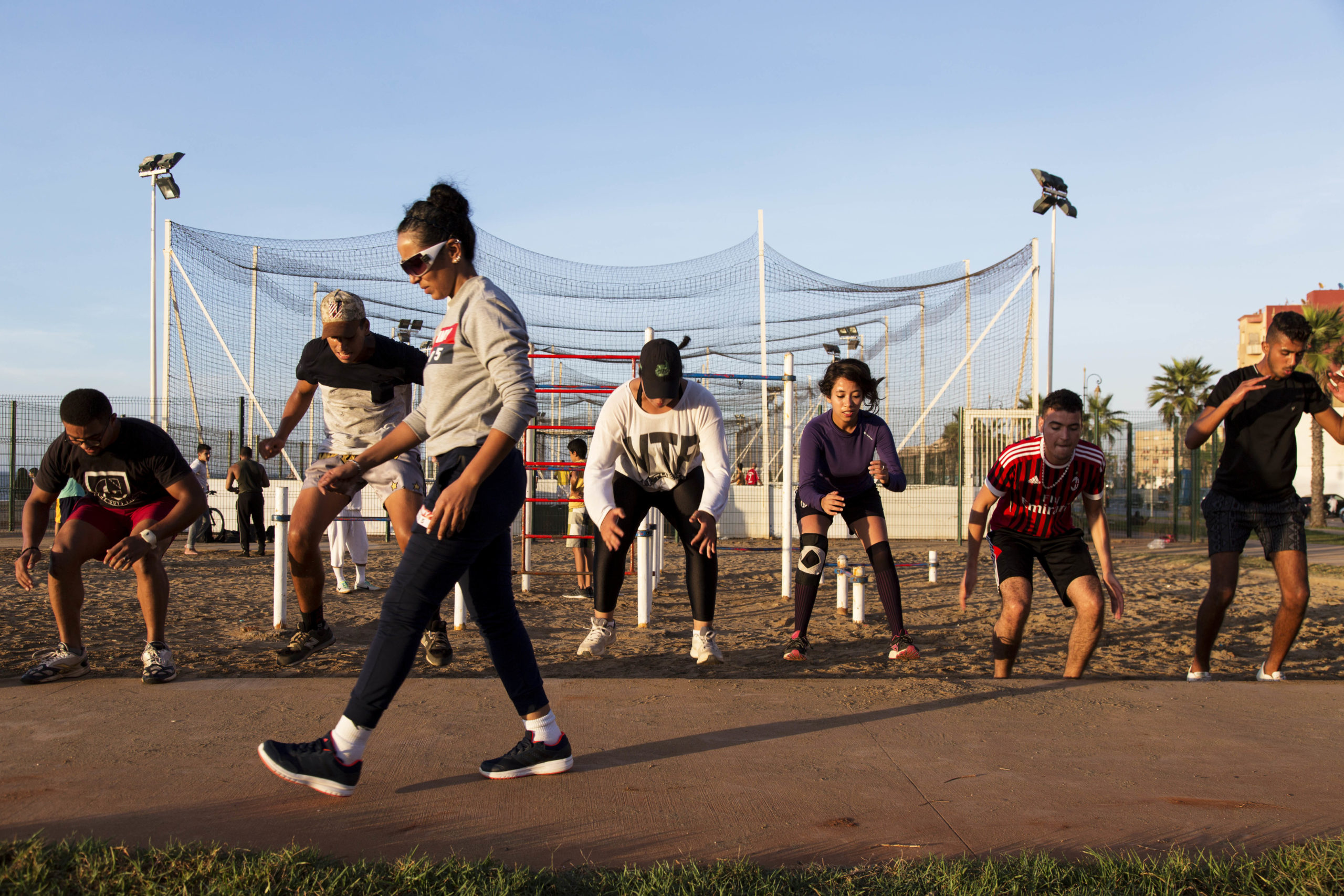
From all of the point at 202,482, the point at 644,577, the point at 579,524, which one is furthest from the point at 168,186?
the point at 644,577

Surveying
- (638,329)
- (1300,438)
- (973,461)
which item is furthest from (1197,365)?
(638,329)

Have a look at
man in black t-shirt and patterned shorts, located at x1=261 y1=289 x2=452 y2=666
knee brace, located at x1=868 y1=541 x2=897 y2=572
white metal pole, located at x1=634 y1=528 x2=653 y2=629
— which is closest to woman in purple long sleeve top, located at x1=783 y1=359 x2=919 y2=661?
knee brace, located at x1=868 y1=541 x2=897 y2=572

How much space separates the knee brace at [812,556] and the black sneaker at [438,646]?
80.7 inches

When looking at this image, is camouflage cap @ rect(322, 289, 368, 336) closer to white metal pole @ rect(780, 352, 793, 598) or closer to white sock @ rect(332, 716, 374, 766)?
white sock @ rect(332, 716, 374, 766)

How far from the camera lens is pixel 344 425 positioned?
491 cm

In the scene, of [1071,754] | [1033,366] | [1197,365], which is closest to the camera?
[1071,754]

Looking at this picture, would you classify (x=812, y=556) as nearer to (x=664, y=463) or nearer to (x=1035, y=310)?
(x=664, y=463)

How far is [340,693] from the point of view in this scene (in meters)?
3.82

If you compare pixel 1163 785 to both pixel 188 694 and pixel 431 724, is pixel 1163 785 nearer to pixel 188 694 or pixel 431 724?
pixel 431 724

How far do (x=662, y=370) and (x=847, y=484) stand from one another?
1637mm

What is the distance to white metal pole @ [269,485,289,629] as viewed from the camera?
20.2ft

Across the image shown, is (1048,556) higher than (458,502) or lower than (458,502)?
lower

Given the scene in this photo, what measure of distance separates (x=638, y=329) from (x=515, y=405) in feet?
49.6

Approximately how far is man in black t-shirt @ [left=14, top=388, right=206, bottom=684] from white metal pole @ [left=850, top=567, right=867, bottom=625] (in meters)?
4.60
